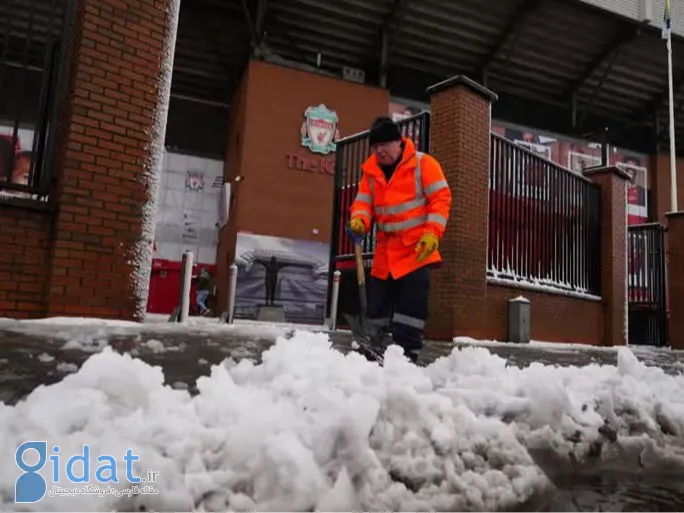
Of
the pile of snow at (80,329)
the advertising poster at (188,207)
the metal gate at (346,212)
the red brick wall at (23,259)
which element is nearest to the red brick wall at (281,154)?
the advertising poster at (188,207)

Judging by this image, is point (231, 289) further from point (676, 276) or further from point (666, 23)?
point (666, 23)

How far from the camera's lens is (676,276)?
1233cm

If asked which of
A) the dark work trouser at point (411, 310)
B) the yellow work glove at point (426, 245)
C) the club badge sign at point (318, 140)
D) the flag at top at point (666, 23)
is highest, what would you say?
the flag at top at point (666, 23)

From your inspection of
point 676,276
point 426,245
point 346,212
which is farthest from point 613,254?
point 426,245

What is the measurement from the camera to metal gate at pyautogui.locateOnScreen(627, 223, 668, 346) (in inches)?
520

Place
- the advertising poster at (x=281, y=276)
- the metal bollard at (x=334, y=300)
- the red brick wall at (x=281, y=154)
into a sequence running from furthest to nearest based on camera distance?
1. the red brick wall at (x=281, y=154)
2. the advertising poster at (x=281, y=276)
3. the metal bollard at (x=334, y=300)

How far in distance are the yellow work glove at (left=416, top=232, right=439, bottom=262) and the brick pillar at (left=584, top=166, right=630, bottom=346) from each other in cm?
854

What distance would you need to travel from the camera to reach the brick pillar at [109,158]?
4457 millimetres

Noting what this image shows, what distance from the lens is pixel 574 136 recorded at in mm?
18922

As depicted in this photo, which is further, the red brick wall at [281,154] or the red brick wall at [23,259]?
the red brick wall at [281,154]

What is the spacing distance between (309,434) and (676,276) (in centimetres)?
1319

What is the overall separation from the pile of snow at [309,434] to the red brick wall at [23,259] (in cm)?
261

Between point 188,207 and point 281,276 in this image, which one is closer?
point 281,276

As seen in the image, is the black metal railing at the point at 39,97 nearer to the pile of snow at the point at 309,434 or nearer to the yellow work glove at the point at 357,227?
the yellow work glove at the point at 357,227
